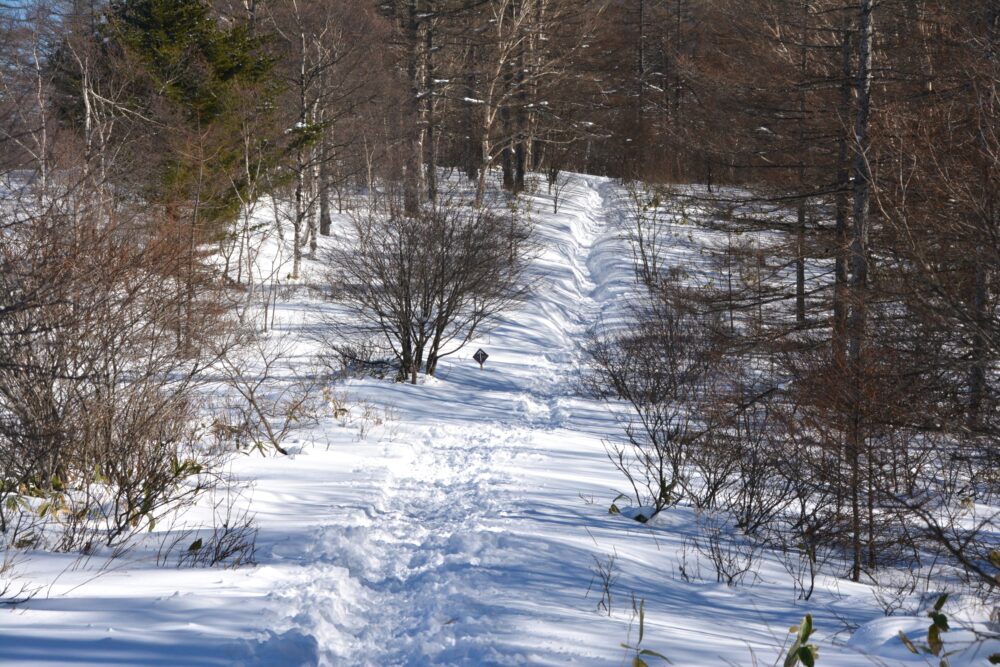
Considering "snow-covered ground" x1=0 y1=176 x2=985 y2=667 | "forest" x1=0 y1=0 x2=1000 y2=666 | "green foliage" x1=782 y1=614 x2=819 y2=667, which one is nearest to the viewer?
"green foliage" x1=782 y1=614 x2=819 y2=667

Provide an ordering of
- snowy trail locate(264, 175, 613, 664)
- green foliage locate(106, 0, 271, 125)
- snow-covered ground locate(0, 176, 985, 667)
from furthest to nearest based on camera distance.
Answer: green foliage locate(106, 0, 271, 125), snowy trail locate(264, 175, 613, 664), snow-covered ground locate(0, 176, 985, 667)

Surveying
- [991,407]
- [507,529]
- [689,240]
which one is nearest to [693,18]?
[689,240]

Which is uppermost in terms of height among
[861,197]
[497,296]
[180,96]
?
[180,96]

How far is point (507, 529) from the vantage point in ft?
20.3

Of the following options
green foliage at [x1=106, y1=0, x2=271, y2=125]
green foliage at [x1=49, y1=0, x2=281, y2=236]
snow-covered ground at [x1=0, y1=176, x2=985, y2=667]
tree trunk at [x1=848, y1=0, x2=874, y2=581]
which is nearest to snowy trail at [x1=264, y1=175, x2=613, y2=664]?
snow-covered ground at [x1=0, y1=176, x2=985, y2=667]

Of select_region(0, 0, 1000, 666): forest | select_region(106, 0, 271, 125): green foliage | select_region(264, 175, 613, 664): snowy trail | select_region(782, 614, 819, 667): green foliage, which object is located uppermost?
select_region(106, 0, 271, 125): green foliage

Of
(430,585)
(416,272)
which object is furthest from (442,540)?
(416,272)

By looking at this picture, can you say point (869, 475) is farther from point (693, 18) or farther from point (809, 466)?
point (693, 18)

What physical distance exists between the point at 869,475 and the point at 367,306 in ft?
30.9

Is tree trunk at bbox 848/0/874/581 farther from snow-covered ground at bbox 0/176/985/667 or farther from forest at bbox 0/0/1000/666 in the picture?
snow-covered ground at bbox 0/176/985/667

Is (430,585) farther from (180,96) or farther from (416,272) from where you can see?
(180,96)

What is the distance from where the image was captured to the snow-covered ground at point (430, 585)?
384cm

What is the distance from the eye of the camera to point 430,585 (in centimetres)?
502

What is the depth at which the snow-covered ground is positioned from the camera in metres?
3.84
